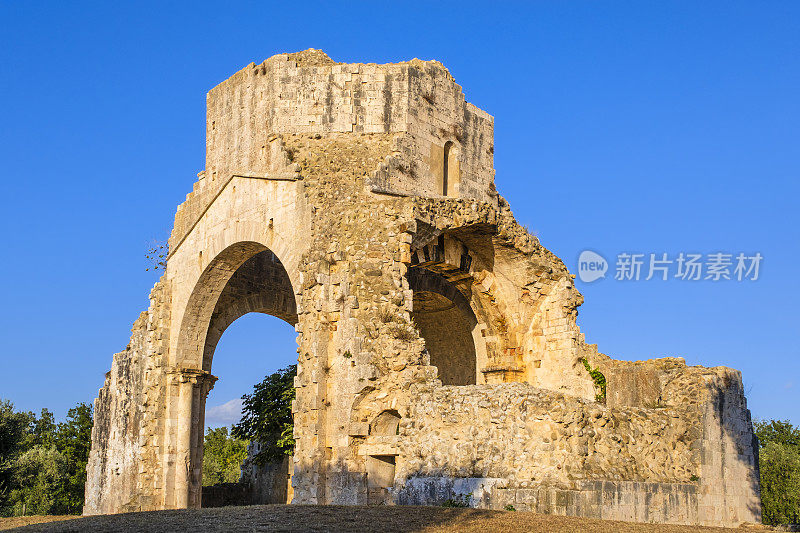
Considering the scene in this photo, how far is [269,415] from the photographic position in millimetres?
24438

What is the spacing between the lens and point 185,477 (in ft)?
70.2

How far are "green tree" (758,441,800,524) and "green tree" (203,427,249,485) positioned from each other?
19911mm

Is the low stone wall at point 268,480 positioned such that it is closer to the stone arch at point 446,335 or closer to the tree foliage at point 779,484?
the stone arch at point 446,335

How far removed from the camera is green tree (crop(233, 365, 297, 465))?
2431 cm

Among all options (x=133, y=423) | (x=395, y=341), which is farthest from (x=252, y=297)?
(x=395, y=341)

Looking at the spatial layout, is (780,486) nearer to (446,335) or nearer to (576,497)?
(446,335)

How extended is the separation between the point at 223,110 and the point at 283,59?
94.4 inches

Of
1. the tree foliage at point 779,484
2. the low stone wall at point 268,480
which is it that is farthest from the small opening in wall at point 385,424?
the tree foliage at point 779,484

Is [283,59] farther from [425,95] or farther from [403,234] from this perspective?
[403,234]

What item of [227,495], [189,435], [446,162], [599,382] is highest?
[446,162]

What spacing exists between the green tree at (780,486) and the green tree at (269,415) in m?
18.2

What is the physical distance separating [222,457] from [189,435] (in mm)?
24903

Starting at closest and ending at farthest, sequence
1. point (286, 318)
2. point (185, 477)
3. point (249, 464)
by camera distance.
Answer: point (185, 477)
point (286, 318)
point (249, 464)

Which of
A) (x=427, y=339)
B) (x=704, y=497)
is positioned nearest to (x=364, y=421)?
(x=704, y=497)
